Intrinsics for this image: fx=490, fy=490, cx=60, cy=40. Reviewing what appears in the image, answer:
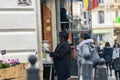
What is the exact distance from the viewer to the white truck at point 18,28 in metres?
10.0

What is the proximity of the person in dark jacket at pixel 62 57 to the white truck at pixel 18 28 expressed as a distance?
0.78 meters

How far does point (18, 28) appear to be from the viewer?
10.1m

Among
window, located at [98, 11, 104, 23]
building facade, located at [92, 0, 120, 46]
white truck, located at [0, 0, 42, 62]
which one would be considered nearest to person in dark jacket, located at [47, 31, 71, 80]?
white truck, located at [0, 0, 42, 62]

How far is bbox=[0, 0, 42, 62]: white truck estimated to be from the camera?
1000 centimetres

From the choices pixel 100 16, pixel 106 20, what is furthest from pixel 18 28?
pixel 100 16

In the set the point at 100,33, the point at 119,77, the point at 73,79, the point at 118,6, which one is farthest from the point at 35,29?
the point at 118,6

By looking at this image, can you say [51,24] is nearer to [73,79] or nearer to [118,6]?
[73,79]

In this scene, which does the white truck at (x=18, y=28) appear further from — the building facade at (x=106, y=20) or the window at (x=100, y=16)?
the window at (x=100, y=16)

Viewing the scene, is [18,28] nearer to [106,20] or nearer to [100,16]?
[106,20]

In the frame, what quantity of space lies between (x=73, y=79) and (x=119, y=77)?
669 centimetres

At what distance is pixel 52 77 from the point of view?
13.3m

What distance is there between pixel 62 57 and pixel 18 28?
4.24 feet

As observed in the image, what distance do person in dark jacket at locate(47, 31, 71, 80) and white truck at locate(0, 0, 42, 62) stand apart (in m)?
Result: 0.78

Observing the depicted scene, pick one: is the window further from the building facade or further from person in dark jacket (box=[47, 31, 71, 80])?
person in dark jacket (box=[47, 31, 71, 80])
